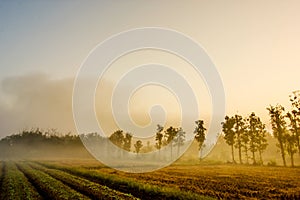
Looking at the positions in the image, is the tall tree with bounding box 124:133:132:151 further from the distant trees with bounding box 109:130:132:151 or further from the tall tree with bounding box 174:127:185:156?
the tall tree with bounding box 174:127:185:156

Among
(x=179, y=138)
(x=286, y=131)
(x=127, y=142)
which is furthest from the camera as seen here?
(x=127, y=142)

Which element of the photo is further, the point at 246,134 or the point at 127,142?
the point at 127,142

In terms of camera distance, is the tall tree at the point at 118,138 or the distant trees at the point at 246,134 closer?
the distant trees at the point at 246,134

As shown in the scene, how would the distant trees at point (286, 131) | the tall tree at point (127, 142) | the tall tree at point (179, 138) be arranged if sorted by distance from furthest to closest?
1. the tall tree at point (127, 142)
2. the tall tree at point (179, 138)
3. the distant trees at point (286, 131)

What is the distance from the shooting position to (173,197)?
854 inches

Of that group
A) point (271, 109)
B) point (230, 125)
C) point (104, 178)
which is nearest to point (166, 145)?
point (230, 125)

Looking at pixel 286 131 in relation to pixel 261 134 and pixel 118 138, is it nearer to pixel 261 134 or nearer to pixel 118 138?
pixel 261 134

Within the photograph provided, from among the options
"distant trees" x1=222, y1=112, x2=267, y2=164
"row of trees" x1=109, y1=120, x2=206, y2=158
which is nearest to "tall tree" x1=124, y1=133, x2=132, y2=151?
"row of trees" x1=109, y1=120, x2=206, y2=158

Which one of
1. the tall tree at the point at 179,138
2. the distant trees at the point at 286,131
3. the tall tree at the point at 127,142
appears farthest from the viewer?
the tall tree at the point at 127,142

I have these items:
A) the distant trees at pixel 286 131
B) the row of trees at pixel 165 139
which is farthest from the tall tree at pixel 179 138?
the distant trees at pixel 286 131

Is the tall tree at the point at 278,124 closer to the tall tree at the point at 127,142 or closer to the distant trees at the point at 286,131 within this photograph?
the distant trees at the point at 286,131

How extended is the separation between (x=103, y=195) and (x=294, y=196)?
16891 millimetres

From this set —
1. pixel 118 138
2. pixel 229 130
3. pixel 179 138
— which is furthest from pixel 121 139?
pixel 229 130

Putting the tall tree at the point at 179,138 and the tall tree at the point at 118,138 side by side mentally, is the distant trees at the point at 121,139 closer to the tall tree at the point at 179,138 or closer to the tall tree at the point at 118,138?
the tall tree at the point at 118,138
